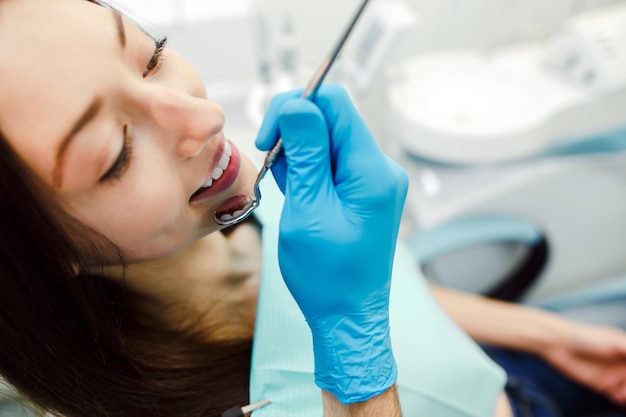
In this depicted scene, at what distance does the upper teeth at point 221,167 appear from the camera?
22.5 inches

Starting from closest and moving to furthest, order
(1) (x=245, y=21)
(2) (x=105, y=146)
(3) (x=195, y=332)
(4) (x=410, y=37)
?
1. (2) (x=105, y=146)
2. (3) (x=195, y=332)
3. (1) (x=245, y=21)
4. (4) (x=410, y=37)

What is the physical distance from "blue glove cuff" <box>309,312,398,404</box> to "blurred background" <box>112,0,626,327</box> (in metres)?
0.55

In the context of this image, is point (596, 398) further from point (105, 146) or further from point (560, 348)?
point (105, 146)

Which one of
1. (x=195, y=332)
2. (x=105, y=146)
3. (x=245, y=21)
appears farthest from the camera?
(x=245, y=21)

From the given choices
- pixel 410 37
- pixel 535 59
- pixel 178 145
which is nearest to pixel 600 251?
pixel 535 59

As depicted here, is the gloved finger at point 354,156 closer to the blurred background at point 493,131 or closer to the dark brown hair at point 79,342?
the dark brown hair at point 79,342

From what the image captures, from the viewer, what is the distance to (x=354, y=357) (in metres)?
0.55

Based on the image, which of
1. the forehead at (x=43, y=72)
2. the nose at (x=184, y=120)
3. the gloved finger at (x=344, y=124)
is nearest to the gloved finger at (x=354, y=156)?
the gloved finger at (x=344, y=124)

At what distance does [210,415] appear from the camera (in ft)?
2.34

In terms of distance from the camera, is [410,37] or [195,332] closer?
[195,332]

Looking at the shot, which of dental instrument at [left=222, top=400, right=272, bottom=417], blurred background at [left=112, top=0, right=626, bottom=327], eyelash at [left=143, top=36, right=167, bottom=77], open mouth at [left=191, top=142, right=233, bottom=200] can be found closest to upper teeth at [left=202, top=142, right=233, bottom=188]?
open mouth at [left=191, top=142, right=233, bottom=200]

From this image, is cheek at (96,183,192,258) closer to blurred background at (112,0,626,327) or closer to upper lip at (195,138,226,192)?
upper lip at (195,138,226,192)

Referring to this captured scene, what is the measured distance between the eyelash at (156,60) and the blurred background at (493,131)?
43cm

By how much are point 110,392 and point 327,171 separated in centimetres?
40
